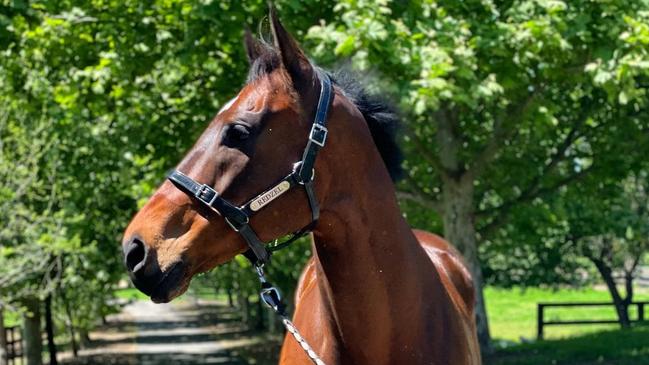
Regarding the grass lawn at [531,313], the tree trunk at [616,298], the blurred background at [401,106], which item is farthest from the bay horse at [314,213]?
the grass lawn at [531,313]

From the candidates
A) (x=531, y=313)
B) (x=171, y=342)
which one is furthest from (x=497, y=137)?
(x=531, y=313)

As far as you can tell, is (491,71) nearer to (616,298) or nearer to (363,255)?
(363,255)

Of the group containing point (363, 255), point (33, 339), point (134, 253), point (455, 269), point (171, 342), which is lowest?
point (171, 342)

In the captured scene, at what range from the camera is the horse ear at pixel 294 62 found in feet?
8.66

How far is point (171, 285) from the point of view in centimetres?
244

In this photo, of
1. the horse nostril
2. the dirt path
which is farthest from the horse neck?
the dirt path

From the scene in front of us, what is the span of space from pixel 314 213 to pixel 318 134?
0.25 metres

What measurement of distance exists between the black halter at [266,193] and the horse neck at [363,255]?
11 centimetres

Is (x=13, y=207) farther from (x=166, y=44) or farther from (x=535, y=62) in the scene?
(x=535, y=62)

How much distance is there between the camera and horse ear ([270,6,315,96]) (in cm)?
264

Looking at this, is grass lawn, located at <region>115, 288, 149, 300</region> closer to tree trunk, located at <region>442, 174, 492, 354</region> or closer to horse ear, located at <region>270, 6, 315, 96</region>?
horse ear, located at <region>270, 6, 315, 96</region>

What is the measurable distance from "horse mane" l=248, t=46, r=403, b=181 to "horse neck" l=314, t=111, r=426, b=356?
0.17 metres

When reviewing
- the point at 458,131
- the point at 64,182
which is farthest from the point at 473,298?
the point at 64,182

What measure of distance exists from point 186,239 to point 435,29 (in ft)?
22.8
